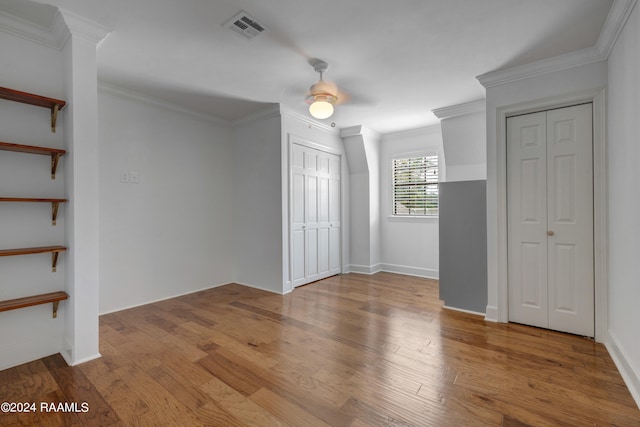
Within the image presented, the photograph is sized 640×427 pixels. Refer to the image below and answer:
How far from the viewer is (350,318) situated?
316 cm

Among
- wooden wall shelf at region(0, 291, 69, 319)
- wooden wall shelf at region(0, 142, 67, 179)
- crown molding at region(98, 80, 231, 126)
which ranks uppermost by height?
crown molding at region(98, 80, 231, 126)

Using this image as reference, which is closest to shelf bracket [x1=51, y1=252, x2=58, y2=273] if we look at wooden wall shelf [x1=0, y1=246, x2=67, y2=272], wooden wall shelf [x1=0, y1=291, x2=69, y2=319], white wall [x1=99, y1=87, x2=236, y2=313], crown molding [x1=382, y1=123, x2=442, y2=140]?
wooden wall shelf [x1=0, y1=246, x2=67, y2=272]

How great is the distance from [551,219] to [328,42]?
261 cm

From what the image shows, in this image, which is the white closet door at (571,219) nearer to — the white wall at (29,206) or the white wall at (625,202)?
the white wall at (625,202)

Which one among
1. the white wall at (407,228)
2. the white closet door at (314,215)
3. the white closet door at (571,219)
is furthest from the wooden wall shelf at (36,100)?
the white wall at (407,228)

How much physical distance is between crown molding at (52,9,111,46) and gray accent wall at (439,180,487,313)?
355cm

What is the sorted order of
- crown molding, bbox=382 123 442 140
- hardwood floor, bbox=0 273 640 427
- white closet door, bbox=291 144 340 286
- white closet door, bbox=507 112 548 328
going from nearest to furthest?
hardwood floor, bbox=0 273 640 427 < white closet door, bbox=507 112 548 328 < white closet door, bbox=291 144 340 286 < crown molding, bbox=382 123 442 140

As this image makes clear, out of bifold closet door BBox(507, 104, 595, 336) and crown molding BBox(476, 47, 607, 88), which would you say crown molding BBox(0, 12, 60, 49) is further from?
bifold closet door BBox(507, 104, 595, 336)

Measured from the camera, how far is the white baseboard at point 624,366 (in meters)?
1.81

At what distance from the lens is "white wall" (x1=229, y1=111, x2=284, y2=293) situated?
4113mm

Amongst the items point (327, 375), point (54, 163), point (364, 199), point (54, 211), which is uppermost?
point (54, 163)

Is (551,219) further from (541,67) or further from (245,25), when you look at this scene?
(245,25)

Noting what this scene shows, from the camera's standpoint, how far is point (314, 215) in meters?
4.70

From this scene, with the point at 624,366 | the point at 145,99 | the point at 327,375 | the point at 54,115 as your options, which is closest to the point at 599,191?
the point at 624,366
